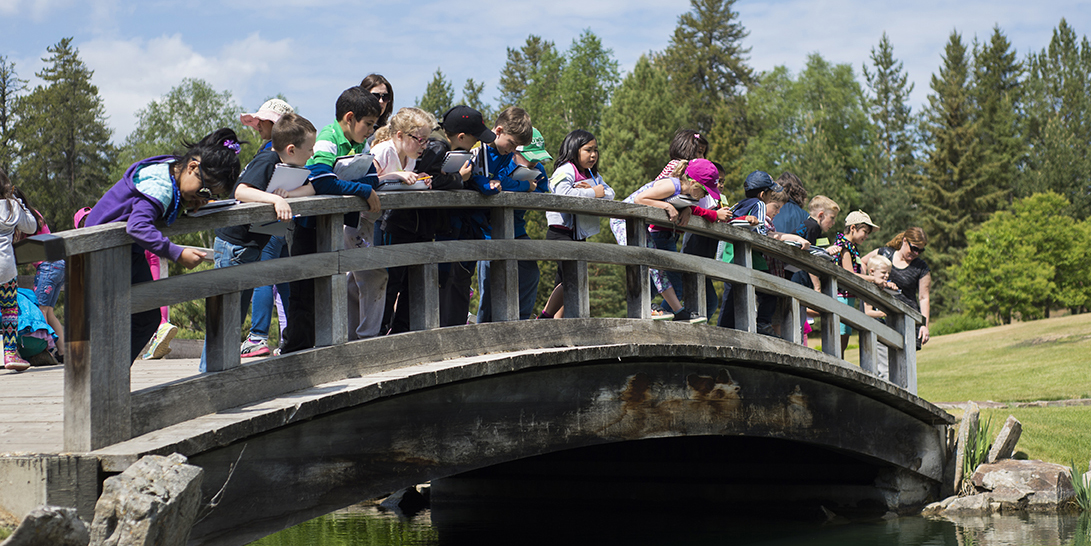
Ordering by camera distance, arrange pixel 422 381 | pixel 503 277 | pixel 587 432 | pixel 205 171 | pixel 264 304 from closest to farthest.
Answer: pixel 205 171
pixel 422 381
pixel 264 304
pixel 503 277
pixel 587 432

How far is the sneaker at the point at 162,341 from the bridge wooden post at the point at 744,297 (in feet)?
15.1

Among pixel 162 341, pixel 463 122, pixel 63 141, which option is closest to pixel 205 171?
pixel 463 122

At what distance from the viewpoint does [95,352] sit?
3730 millimetres

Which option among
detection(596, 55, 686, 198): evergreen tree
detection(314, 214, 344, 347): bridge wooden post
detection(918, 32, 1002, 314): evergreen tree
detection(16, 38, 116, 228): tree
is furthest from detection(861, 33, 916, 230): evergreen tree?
detection(314, 214, 344, 347): bridge wooden post

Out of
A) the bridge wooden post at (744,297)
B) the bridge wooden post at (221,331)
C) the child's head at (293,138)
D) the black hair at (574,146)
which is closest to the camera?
the bridge wooden post at (221,331)

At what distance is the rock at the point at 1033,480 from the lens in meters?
8.86

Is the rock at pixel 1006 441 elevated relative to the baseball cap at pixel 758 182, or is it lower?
lower

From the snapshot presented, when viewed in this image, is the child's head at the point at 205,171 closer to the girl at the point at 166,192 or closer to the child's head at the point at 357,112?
the girl at the point at 166,192

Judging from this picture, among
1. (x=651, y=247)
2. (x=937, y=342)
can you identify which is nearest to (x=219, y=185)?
(x=651, y=247)

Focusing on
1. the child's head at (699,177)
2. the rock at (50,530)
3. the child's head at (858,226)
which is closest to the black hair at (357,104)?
the child's head at (699,177)

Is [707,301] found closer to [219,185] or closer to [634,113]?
[219,185]

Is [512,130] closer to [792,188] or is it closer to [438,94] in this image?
[792,188]

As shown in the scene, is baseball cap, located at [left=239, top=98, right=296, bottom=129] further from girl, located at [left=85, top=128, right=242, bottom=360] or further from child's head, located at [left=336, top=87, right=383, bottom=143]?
girl, located at [left=85, top=128, right=242, bottom=360]

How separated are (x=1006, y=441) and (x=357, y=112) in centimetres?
698
